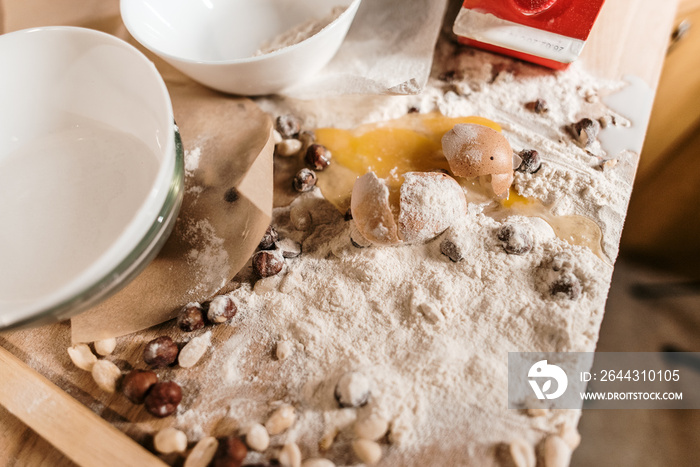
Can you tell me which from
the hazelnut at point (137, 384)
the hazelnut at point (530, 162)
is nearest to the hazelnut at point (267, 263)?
the hazelnut at point (137, 384)

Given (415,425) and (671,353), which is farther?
(671,353)

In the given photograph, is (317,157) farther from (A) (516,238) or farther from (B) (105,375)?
(B) (105,375)

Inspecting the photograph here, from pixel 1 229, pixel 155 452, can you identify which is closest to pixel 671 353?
pixel 155 452

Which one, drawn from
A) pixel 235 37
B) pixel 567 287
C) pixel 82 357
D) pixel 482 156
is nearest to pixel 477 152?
pixel 482 156

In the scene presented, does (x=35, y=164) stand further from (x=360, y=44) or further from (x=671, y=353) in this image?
(x=671, y=353)

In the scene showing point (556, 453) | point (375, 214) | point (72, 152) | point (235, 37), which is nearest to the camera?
point (556, 453)

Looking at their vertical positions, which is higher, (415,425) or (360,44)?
(360,44)

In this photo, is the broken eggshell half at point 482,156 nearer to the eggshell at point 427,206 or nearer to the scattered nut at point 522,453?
the eggshell at point 427,206
